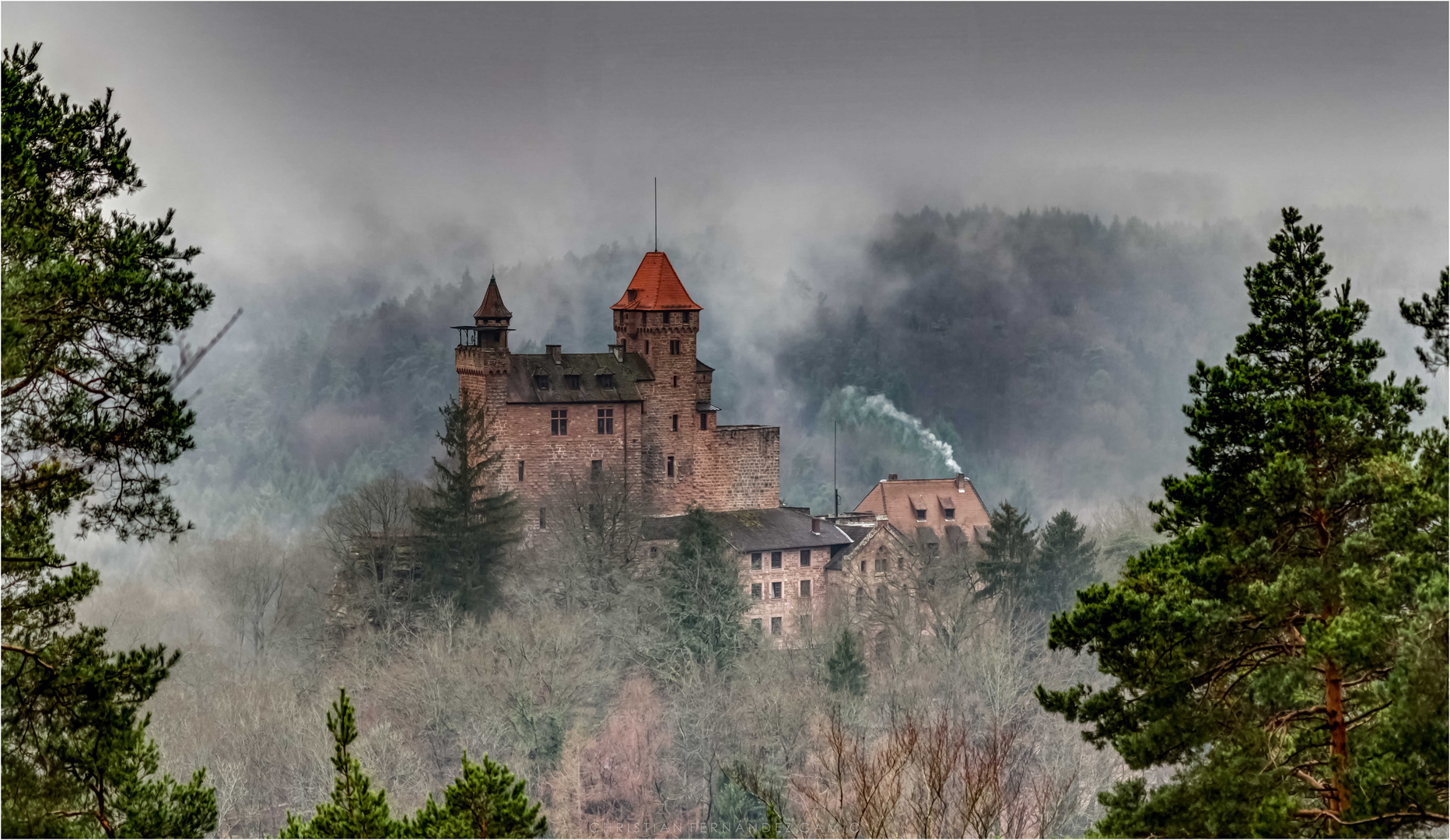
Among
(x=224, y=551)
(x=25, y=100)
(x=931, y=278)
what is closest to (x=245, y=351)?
(x=224, y=551)

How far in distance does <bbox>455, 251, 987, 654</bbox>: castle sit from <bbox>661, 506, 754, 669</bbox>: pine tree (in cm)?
745

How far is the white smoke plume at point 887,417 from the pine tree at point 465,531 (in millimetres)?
44826

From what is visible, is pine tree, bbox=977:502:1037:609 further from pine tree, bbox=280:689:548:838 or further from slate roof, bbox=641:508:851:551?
pine tree, bbox=280:689:548:838

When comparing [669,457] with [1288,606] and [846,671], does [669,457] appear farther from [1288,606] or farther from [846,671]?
[1288,606]

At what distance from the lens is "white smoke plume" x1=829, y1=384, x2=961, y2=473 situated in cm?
10112

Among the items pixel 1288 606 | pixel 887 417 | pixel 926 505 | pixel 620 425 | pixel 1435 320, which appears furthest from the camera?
pixel 887 417

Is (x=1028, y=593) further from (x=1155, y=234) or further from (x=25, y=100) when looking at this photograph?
(x=1155, y=234)

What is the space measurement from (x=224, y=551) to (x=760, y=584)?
2850cm

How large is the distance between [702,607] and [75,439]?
135 feet

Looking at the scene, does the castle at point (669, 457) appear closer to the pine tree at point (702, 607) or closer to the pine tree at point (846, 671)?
the pine tree at point (702, 607)

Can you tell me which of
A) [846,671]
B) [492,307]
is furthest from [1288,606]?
[492,307]

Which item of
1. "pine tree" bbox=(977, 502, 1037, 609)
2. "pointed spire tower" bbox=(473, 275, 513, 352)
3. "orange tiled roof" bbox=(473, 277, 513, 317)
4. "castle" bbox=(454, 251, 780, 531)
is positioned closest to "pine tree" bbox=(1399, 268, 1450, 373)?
"pine tree" bbox=(977, 502, 1037, 609)

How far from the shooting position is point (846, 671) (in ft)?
164

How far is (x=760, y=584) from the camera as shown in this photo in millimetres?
61000
